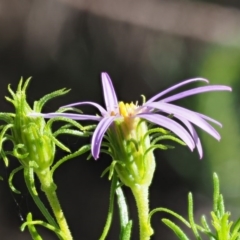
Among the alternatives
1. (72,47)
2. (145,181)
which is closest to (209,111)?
(72,47)

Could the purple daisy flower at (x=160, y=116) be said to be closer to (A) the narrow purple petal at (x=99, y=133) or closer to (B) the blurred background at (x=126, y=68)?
(A) the narrow purple petal at (x=99, y=133)

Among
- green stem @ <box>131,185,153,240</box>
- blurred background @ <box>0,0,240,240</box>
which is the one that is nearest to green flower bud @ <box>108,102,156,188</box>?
green stem @ <box>131,185,153,240</box>

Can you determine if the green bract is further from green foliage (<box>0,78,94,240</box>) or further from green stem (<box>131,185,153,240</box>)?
green stem (<box>131,185,153,240</box>)

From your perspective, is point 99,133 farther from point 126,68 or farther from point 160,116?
point 126,68

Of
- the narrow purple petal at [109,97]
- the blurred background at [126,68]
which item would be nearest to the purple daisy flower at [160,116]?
the narrow purple petal at [109,97]

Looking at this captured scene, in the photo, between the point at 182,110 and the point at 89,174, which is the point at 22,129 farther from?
the point at 89,174

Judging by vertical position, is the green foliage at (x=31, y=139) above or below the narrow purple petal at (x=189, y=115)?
below
